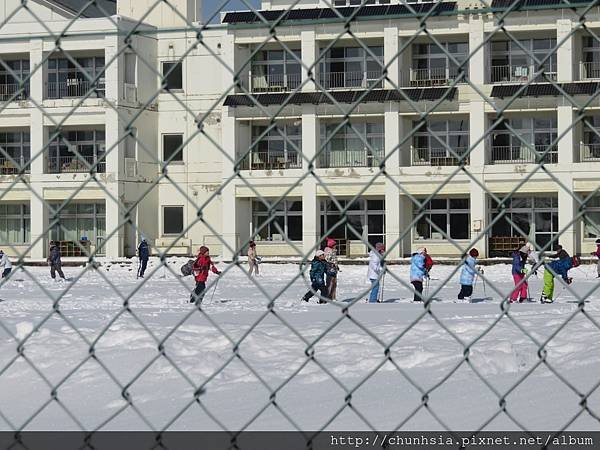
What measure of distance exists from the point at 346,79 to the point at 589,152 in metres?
11.0

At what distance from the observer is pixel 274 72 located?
154 feet

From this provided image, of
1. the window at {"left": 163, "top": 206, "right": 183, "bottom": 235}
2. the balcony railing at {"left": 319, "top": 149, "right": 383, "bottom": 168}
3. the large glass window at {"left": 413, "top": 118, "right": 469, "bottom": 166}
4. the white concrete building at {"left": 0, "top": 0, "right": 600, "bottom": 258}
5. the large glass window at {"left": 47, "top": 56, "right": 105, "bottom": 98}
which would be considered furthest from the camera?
the window at {"left": 163, "top": 206, "right": 183, "bottom": 235}

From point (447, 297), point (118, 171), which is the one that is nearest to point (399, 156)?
point (118, 171)

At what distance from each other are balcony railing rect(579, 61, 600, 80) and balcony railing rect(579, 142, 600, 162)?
2850 millimetres

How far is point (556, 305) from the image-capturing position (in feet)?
70.3

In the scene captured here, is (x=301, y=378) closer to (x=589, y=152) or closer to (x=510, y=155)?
(x=510, y=155)

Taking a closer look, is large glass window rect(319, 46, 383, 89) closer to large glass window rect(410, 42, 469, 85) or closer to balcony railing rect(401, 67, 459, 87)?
balcony railing rect(401, 67, 459, 87)

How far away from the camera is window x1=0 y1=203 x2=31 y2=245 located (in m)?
49.9

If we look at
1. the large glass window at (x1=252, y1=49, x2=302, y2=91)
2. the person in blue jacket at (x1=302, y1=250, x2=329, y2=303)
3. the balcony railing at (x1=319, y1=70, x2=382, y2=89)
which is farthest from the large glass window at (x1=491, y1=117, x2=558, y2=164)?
the person in blue jacket at (x1=302, y1=250, x2=329, y2=303)

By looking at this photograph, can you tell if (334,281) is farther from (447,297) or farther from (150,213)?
(150,213)

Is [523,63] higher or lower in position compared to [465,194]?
higher

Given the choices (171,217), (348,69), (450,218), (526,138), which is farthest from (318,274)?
(171,217)

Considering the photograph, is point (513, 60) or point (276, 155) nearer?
point (513, 60)

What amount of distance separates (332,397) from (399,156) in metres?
37.2
